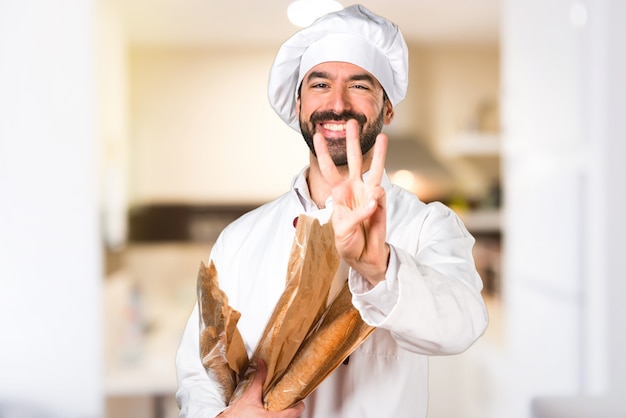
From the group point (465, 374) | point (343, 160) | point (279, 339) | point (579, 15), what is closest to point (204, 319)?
point (279, 339)

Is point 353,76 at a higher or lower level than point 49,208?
higher

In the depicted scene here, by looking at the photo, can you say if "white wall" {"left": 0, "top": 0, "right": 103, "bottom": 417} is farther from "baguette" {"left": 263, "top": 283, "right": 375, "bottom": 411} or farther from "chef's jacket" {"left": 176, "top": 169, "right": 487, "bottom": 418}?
"baguette" {"left": 263, "top": 283, "right": 375, "bottom": 411}

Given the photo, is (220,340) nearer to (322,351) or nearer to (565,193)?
(322,351)

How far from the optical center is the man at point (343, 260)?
679 millimetres

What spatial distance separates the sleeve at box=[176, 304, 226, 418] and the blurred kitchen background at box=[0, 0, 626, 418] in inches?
13.5

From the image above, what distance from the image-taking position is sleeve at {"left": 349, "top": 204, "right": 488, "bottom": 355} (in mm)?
606

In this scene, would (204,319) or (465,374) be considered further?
(465,374)

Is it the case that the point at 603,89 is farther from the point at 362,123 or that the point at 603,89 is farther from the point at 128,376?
the point at 128,376

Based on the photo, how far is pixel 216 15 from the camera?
3.86 ft

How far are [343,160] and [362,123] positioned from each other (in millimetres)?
51

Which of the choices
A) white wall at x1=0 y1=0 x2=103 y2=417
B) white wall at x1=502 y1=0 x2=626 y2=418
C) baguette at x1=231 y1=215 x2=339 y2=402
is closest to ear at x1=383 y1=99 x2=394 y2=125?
baguette at x1=231 y1=215 x2=339 y2=402

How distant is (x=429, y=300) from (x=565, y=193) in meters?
0.86

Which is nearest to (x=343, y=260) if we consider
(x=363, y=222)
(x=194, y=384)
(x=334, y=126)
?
(x=363, y=222)

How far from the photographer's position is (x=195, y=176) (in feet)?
4.25
